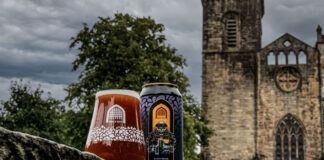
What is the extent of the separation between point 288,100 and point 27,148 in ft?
93.6

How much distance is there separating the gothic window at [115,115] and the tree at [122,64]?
558 inches

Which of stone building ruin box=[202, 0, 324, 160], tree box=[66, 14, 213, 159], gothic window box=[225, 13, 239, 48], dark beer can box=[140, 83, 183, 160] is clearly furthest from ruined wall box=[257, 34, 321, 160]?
dark beer can box=[140, 83, 183, 160]

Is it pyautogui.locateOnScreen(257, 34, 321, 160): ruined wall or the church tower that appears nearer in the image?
pyautogui.locateOnScreen(257, 34, 321, 160): ruined wall

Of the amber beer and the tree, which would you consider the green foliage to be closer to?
the tree

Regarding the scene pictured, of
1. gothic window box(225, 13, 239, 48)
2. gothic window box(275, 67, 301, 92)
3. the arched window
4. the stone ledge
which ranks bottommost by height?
the arched window

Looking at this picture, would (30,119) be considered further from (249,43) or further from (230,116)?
(249,43)

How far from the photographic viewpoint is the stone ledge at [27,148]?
44.0 inches

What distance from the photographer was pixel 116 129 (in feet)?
6.48

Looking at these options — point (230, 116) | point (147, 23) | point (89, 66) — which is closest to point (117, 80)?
point (89, 66)

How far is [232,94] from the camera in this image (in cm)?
2870

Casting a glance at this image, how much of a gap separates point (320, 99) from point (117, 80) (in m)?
15.6

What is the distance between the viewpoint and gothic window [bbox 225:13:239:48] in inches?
1174

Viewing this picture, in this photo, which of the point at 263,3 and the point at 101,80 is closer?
the point at 101,80

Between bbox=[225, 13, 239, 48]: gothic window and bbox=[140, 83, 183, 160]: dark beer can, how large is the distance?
27963 mm
